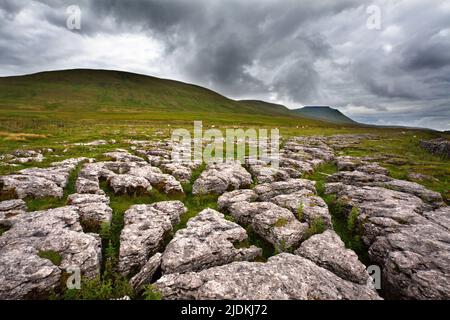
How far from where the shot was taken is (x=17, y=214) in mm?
11109

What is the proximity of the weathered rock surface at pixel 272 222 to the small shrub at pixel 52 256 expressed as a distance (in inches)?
335

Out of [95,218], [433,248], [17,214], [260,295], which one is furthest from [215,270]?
[17,214]

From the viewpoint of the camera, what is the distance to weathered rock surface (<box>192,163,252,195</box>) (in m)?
16.9

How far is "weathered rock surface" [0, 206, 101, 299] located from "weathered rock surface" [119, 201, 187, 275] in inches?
41.3

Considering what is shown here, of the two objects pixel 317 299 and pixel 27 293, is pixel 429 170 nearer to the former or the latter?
pixel 317 299

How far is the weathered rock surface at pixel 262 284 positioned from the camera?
726 centimetres

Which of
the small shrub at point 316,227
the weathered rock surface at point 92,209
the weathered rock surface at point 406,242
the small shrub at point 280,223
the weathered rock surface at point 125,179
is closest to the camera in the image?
the weathered rock surface at point 406,242

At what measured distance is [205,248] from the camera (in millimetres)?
9547

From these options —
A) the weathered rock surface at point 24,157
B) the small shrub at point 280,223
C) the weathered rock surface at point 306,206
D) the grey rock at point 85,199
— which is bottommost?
the small shrub at point 280,223

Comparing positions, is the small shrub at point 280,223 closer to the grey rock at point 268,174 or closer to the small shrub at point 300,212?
the small shrub at point 300,212

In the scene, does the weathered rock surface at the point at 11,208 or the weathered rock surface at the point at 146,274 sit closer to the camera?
the weathered rock surface at the point at 146,274

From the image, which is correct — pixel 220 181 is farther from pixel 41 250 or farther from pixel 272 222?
pixel 41 250

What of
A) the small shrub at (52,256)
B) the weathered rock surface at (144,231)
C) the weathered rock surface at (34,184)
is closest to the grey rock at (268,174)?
the weathered rock surface at (144,231)
